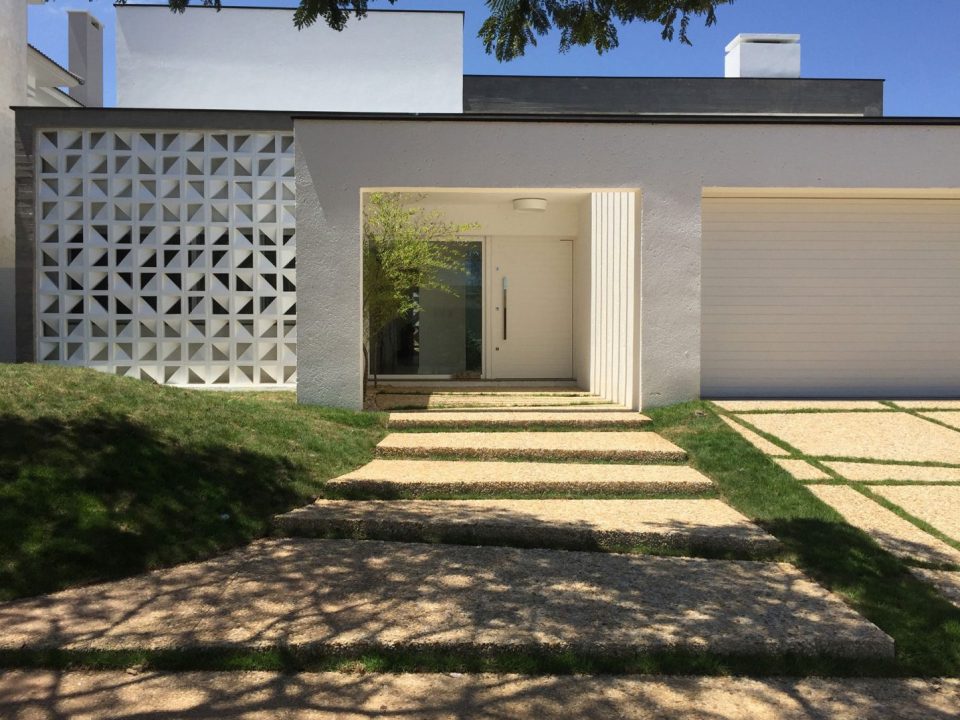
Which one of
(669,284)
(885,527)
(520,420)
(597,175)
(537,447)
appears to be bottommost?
(885,527)

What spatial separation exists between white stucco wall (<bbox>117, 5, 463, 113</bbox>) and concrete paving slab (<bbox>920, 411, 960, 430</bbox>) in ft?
34.5

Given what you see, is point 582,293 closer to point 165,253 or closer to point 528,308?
point 528,308

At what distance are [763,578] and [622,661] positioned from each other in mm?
1427

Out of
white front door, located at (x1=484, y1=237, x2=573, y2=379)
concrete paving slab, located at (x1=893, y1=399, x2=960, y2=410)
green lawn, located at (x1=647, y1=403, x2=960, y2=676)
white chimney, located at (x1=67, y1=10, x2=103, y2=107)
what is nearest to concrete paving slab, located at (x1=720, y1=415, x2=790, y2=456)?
green lawn, located at (x1=647, y1=403, x2=960, y2=676)

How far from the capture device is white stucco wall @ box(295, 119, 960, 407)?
882 centimetres

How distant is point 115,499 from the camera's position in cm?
505

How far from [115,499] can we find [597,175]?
607cm

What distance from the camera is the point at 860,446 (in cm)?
737

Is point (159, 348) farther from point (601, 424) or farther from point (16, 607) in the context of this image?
point (16, 607)

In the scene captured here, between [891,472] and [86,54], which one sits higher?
[86,54]

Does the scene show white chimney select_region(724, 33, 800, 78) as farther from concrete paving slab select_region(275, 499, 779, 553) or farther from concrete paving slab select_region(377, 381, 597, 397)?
concrete paving slab select_region(275, 499, 779, 553)

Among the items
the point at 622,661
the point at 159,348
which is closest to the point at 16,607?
the point at 622,661

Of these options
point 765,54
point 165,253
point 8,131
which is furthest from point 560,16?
point 765,54

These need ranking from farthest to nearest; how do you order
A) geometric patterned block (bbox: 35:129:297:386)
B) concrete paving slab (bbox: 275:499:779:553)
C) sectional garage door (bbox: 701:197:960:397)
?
geometric patterned block (bbox: 35:129:297:386) → sectional garage door (bbox: 701:197:960:397) → concrete paving slab (bbox: 275:499:779:553)
